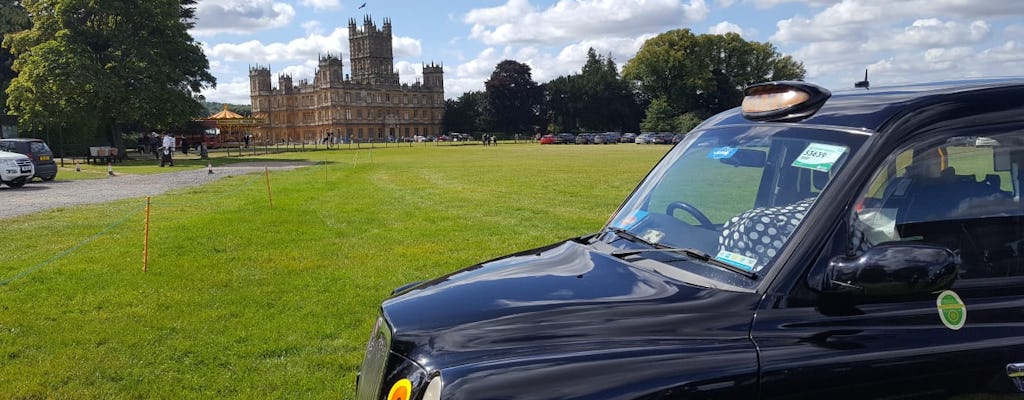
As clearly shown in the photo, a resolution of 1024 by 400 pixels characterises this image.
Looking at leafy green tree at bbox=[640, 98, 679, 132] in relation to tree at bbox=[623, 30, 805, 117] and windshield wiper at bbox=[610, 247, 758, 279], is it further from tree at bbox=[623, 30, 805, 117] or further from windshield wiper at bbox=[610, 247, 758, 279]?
windshield wiper at bbox=[610, 247, 758, 279]

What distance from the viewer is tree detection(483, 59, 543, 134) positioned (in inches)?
5340

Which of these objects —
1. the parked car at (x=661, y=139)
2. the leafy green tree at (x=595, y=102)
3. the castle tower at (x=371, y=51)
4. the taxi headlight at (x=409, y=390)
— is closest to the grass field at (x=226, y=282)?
the taxi headlight at (x=409, y=390)

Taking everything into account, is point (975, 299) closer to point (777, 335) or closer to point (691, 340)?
point (777, 335)

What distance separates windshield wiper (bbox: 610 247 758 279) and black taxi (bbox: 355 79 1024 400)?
0.04 ft

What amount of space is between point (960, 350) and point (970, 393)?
0.13 m

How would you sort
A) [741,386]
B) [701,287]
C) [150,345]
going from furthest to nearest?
1. [150,345]
2. [701,287]
3. [741,386]

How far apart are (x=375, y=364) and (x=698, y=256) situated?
4.37 feet

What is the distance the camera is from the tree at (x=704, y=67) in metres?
104

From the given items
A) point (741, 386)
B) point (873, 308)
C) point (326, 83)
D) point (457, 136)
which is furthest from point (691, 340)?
point (326, 83)

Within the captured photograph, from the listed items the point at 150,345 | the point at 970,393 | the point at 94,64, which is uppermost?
the point at 94,64

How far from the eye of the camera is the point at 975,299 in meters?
2.45

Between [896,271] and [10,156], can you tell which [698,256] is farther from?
[10,156]

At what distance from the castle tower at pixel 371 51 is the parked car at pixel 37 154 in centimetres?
15092

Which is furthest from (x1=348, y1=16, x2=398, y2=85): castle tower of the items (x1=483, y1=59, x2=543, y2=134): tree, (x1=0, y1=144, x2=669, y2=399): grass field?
(x1=0, y1=144, x2=669, y2=399): grass field
